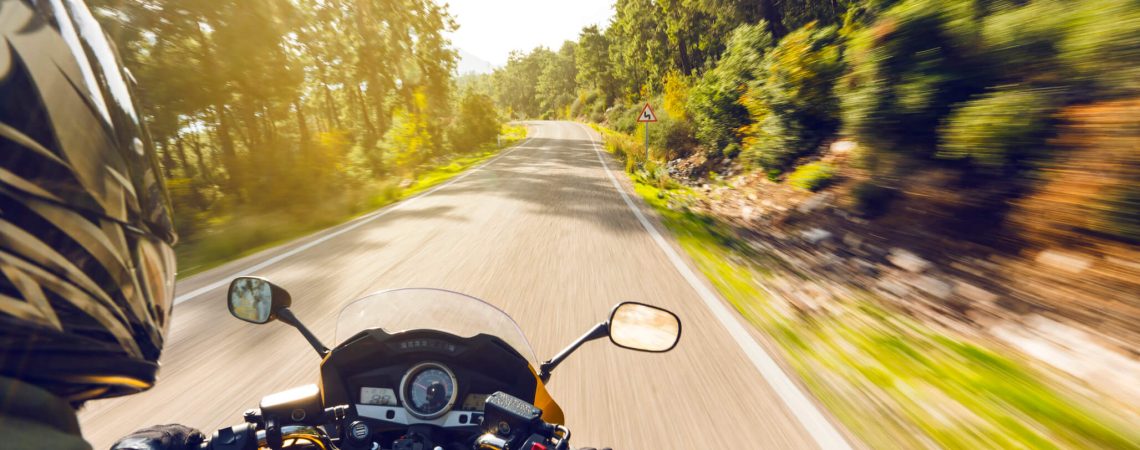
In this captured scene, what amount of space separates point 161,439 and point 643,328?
1354 mm

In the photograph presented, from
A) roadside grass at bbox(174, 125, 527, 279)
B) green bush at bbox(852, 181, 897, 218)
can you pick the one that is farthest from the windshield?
green bush at bbox(852, 181, 897, 218)

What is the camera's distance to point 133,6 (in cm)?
1008

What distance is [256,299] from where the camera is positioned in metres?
1.82

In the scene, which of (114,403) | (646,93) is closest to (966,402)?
(114,403)

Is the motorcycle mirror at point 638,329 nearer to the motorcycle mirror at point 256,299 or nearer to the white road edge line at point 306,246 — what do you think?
the motorcycle mirror at point 256,299

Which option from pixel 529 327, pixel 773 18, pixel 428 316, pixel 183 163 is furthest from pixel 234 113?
pixel 773 18

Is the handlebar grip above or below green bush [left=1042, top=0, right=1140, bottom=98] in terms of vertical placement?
below

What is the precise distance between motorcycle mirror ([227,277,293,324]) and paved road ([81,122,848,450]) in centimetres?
108

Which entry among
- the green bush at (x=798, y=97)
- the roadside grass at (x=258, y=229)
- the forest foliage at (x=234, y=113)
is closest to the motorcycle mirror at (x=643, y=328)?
the roadside grass at (x=258, y=229)

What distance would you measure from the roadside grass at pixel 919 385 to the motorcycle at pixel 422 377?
1.97m

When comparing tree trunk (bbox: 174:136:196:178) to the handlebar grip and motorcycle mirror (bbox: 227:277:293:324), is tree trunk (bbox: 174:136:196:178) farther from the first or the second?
the handlebar grip

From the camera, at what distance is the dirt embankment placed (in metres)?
4.12

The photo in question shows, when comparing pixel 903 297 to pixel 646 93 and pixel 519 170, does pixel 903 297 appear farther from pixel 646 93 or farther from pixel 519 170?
pixel 646 93

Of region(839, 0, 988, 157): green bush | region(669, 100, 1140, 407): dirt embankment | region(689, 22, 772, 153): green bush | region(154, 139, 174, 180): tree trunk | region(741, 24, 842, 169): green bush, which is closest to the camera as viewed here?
region(669, 100, 1140, 407): dirt embankment
